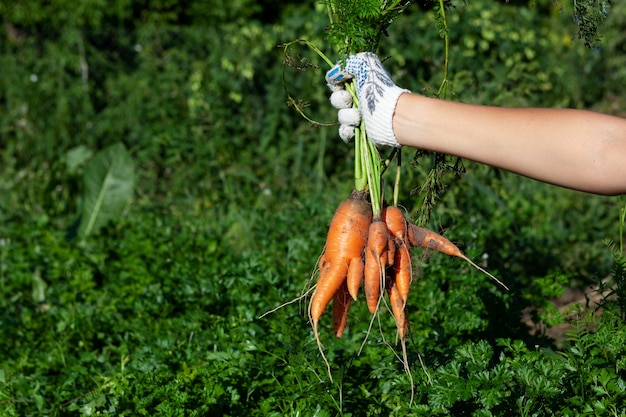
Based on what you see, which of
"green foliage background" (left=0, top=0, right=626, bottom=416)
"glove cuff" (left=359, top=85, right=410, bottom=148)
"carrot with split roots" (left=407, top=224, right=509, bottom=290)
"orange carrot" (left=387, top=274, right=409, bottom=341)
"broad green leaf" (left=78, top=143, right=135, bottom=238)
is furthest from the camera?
"broad green leaf" (left=78, top=143, right=135, bottom=238)

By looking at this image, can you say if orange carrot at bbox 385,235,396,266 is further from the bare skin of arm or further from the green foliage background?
the bare skin of arm

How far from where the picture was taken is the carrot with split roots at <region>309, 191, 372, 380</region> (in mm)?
2637

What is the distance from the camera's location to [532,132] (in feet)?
7.09

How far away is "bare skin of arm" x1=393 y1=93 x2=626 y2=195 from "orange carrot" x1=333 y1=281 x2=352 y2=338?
2.29ft

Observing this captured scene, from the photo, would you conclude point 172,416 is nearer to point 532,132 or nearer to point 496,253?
point 532,132

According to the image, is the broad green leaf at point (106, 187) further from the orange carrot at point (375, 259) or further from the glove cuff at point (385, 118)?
the glove cuff at point (385, 118)

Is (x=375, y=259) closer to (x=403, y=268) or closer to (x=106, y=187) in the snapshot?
(x=403, y=268)

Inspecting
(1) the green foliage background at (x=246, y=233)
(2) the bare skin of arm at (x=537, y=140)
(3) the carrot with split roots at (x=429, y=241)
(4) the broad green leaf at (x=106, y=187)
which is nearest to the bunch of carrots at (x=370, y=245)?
(3) the carrot with split roots at (x=429, y=241)

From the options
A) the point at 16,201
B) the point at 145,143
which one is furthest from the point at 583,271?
the point at 16,201

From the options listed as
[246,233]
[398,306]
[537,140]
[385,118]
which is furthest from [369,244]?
[246,233]

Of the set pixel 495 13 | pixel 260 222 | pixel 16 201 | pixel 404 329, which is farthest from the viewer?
pixel 495 13

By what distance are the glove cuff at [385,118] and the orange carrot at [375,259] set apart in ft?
0.96

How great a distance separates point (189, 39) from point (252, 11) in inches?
70.0

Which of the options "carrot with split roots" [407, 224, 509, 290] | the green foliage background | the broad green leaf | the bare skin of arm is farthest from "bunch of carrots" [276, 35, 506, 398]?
the broad green leaf
